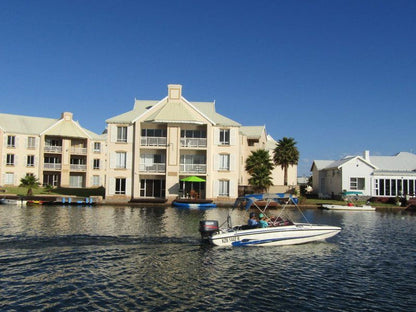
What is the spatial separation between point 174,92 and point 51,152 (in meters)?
28.8

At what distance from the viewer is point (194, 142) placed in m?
52.4

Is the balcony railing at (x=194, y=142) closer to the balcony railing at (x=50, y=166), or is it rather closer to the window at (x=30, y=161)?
the balcony railing at (x=50, y=166)

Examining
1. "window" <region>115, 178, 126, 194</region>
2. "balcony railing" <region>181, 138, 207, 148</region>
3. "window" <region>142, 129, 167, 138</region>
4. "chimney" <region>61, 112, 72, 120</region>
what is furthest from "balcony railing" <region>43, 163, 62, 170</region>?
"balcony railing" <region>181, 138, 207, 148</region>

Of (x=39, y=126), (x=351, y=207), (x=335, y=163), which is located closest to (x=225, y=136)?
(x=351, y=207)

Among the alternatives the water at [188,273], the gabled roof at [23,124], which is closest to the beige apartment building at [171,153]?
the gabled roof at [23,124]

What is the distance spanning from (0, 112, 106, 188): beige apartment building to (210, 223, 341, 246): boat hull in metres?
53.6

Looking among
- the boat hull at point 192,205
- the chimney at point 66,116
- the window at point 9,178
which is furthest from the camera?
the chimney at point 66,116

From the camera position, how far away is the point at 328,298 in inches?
555

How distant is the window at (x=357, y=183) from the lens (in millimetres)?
59625

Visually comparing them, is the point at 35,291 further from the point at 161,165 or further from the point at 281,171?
the point at 281,171

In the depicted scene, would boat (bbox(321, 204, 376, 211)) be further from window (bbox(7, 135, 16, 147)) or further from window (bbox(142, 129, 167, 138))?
window (bbox(7, 135, 16, 147))

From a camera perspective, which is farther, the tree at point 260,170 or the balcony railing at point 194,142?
the tree at point 260,170

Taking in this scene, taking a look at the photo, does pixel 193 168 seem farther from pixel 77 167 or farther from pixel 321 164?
pixel 321 164

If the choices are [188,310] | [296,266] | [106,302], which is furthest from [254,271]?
[106,302]
